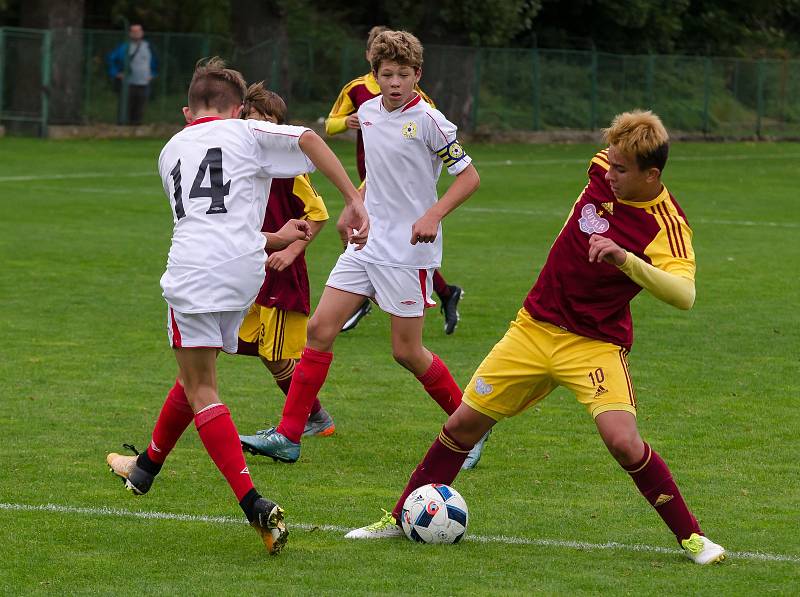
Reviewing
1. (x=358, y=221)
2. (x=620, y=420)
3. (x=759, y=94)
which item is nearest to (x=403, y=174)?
(x=358, y=221)

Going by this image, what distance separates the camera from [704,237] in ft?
59.0

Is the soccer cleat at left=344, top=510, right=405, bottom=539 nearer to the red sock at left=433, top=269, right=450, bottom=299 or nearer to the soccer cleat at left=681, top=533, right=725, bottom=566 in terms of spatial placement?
the soccer cleat at left=681, top=533, right=725, bottom=566

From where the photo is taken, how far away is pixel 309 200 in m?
7.87

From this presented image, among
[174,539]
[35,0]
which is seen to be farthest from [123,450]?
[35,0]

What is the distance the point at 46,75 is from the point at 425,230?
1032 inches

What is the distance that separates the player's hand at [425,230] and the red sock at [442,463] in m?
1.19

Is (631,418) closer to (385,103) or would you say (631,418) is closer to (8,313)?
(385,103)

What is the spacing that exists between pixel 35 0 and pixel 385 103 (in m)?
27.0

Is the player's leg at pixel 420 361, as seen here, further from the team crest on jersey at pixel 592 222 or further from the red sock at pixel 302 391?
the team crest on jersey at pixel 592 222

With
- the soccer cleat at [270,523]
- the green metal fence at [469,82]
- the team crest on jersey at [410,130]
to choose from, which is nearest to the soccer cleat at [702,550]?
the soccer cleat at [270,523]

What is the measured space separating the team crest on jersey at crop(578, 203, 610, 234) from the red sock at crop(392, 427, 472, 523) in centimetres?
97

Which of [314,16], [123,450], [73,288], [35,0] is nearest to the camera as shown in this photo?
[123,450]

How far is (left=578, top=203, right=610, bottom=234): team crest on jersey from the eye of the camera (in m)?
5.68

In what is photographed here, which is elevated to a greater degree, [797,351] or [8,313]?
[797,351]
